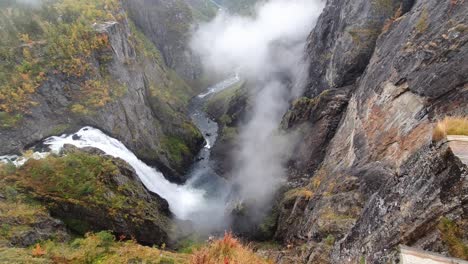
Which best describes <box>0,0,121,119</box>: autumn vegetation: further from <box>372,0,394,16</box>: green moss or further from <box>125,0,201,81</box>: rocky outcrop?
<box>125,0,201,81</box>: rocky outcrop

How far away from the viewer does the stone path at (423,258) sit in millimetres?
6227

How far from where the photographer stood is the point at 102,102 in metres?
39.2

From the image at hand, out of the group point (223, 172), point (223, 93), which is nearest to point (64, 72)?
point (223, 172)

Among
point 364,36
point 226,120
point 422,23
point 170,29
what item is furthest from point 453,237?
point 170,29

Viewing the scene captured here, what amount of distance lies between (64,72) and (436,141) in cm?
3968

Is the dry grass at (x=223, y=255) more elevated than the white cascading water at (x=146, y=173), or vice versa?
the white cascading water at (x=146, y=173)

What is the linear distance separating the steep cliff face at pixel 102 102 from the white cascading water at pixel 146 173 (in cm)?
147

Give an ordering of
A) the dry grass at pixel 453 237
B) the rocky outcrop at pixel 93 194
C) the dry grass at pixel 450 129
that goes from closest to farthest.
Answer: the dry grass at pixel 453 237, the dry grass at pixel 450 129, the rocky outcrop at pixel 93 194

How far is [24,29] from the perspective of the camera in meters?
38.8

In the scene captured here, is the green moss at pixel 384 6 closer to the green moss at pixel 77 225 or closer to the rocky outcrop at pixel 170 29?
the green moss at pixel 77 225

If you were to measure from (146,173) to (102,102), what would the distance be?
10324mm

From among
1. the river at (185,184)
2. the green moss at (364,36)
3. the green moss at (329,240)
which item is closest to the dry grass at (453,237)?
the green moss at (329,240)

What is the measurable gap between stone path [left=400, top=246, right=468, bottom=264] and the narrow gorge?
0.12ft

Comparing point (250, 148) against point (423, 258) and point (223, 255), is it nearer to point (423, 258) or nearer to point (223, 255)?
point (223, 255)
